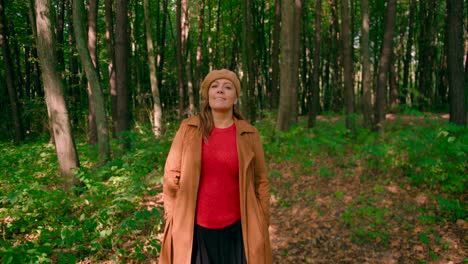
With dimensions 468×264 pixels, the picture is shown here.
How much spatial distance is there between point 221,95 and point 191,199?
849 millimetres

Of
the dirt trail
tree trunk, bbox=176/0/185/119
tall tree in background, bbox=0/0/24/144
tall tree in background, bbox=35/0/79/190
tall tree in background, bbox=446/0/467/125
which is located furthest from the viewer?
tree trunk, bbox=176/0/185/119

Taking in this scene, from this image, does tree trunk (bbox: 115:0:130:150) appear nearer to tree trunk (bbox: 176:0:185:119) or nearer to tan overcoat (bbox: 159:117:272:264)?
tree trunk (bbox: 176:0:185:119)

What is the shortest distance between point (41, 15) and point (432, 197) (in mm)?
8443

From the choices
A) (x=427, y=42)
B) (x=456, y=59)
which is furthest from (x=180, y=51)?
(x=427, y=42)

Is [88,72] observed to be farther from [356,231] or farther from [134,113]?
[134,113]

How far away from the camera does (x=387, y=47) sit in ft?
31.9

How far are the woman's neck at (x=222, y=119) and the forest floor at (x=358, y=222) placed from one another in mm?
3058

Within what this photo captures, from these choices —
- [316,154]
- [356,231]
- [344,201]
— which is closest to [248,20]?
[316,154]

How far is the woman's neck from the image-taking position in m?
2.49

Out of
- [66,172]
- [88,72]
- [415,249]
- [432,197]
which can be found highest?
[88,72]

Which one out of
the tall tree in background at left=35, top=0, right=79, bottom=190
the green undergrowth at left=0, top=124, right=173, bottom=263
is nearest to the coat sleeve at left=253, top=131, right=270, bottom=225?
the green undergrowth at left=0, top=124, right=173, bottom=263

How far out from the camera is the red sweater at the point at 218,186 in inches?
93.0

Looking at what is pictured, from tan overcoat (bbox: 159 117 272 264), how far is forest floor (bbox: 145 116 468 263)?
2.61 meters

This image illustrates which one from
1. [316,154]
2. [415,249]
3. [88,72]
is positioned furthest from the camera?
[316,154]
